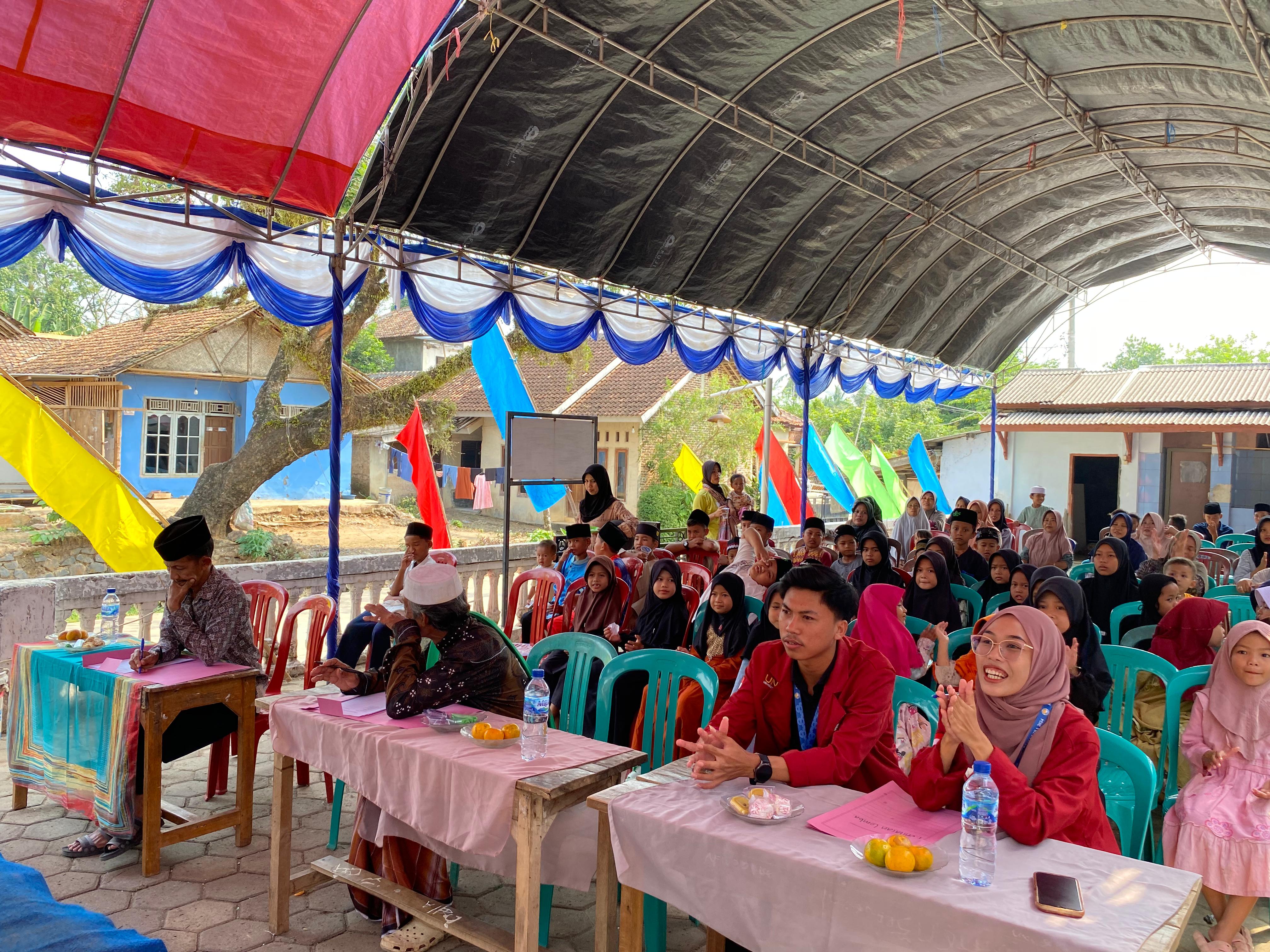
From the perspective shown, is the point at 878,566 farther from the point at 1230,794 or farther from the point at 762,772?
the point at 762,772

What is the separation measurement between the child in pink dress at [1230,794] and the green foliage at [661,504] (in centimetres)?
1751

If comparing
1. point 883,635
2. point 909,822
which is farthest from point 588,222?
point 909,822

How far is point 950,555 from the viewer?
23.8ft

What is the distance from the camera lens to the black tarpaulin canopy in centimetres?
677

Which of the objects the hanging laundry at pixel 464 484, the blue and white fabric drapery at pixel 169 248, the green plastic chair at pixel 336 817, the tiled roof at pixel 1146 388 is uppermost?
the tiled roof at pixel 1146 388

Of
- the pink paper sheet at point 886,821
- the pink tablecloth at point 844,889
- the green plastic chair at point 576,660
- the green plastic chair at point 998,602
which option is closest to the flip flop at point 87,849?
the green plastic chair at point 576,660

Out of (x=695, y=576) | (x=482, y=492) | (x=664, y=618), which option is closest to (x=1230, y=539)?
(x=695, y=576)

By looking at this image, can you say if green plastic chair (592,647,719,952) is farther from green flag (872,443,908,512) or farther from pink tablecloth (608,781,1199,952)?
green flag (872,443,908,512)

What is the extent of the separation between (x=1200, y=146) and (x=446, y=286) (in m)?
8.49

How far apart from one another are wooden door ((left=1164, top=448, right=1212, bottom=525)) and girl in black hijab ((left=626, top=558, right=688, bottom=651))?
610 inches

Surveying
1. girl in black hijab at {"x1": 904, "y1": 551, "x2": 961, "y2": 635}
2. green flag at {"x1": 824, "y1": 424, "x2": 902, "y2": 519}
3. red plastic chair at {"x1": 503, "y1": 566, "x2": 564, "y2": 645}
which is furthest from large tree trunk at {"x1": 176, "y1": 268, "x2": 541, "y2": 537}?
girl in black hijab at {"x1": 904, "y1": 551, "x2": 961, "y2": 635}

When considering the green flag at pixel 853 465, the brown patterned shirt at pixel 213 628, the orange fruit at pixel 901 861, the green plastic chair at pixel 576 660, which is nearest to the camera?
the orange fruit at pixel 901 861

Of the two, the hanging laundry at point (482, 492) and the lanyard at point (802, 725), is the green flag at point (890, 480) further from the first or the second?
the lanyard at point (802, 725)

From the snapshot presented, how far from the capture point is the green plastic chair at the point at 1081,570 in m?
7.56
